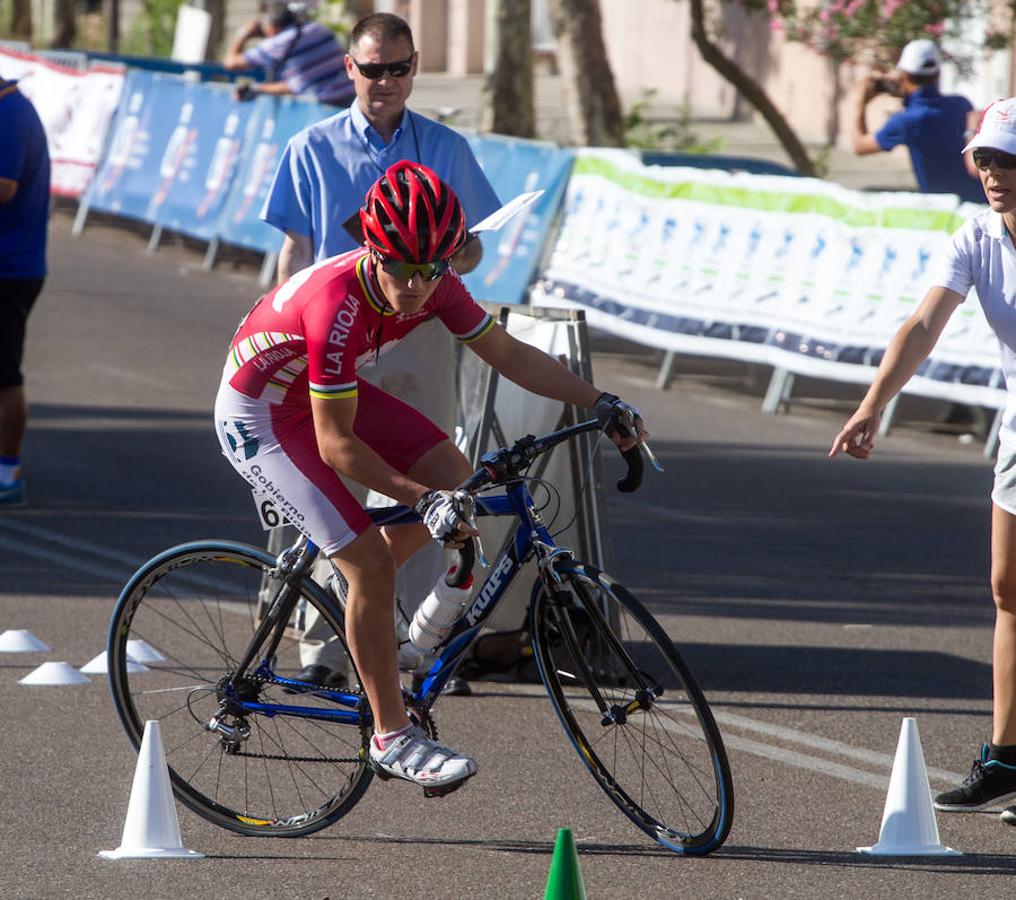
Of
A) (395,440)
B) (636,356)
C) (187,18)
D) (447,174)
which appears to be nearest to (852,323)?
(636,356)

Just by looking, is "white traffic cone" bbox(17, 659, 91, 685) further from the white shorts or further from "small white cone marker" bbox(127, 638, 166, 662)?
the white shorts

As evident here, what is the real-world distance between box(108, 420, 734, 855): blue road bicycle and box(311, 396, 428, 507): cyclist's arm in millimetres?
188

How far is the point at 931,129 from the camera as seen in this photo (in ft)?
43.4

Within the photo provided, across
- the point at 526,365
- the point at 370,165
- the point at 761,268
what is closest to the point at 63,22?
the point at 761,268

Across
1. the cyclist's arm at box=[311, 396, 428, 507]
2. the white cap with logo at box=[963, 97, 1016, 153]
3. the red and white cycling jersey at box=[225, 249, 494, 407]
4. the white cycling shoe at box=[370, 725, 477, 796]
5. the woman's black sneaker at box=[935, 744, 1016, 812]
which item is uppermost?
the white cap with logo at box=[963, 97, 1016, 153]

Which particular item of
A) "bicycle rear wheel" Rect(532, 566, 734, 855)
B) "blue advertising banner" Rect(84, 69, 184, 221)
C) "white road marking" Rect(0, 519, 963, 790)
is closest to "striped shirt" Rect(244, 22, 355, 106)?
"blue advertising banner" Rect(84, 69, 184, 221)

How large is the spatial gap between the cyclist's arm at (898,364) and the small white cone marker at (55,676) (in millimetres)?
2924

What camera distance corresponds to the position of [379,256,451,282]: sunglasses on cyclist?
530cm

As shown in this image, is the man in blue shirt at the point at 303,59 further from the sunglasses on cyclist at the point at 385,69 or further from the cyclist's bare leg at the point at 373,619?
the cyclist's bare leg at the point at 373,619

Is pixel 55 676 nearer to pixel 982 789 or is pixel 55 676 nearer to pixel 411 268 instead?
pixel 411 268

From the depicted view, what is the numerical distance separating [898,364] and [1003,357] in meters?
0.43

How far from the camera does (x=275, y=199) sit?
736 centimetres

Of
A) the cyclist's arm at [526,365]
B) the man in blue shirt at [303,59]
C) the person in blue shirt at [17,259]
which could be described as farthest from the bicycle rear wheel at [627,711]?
the man in blue shirt at [303,59]

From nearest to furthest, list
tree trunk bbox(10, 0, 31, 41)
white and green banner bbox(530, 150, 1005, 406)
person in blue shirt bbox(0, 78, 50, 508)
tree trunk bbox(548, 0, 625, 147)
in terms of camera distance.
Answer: person in blue shirt bbox(0, 78, 50, 508)
white and green banner bbox(530, 150, 1005, 406)
tree trunk bbox(548, 0, 625, 147)
tree trunk bbox(10, 0, 31, 41)
